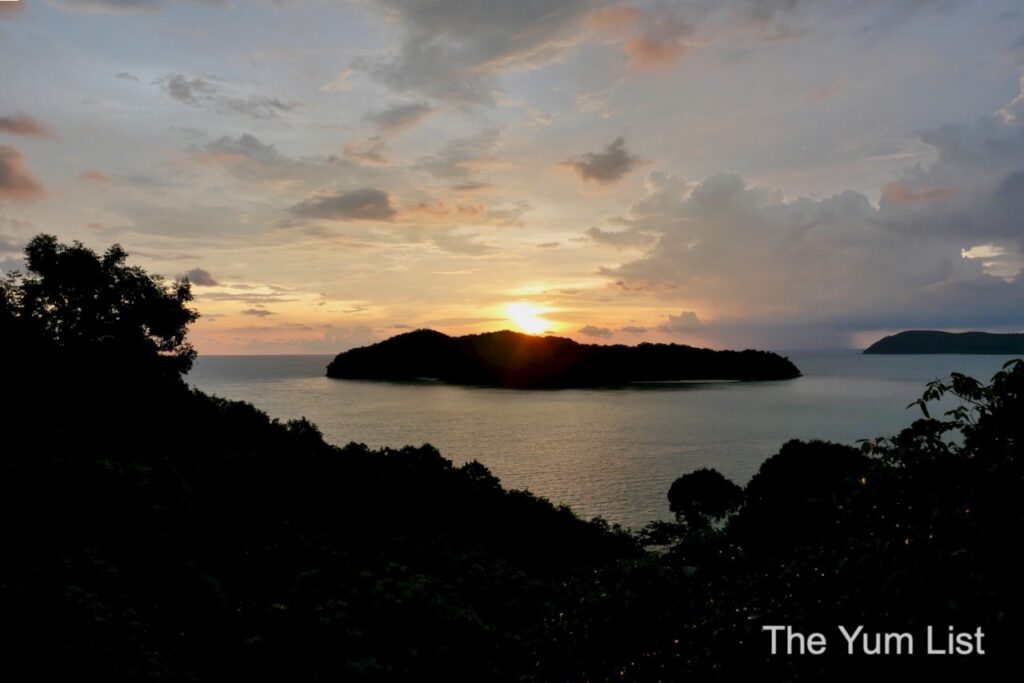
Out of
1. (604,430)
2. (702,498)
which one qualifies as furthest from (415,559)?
(604,430)

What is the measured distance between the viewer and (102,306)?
53750 millimetres

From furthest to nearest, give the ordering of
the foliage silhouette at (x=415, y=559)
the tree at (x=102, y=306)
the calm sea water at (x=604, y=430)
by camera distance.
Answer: the calm sea water at (x=604, y=430), the tree at (x=102, y=306), the foliage silhouette at (x=415, y=559)

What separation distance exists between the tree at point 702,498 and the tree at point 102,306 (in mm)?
45498

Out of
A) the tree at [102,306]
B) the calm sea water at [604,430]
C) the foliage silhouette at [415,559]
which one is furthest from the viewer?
the calm sea water at [604,430]

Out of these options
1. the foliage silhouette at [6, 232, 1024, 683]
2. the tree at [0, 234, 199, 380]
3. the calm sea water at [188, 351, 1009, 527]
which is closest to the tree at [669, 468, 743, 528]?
the calm sea water at [188, 351, 1009, 527]

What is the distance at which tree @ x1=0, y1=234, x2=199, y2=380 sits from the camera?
49.7m

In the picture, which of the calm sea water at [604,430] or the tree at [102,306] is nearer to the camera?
the tree at [102,306]

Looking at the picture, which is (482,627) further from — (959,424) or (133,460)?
(133,460)

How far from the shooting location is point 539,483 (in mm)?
→ 73000

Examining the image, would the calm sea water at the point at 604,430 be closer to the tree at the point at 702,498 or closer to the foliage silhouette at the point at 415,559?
the tree at the point at 702,498

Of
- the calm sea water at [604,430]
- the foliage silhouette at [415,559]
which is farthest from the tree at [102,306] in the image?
the calm sea water at [604,430]

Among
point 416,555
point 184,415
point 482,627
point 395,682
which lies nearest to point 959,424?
point 395,682

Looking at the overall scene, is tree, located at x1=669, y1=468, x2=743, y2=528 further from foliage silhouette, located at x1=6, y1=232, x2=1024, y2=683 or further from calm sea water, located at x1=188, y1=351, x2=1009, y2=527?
foliage silhouette, located at x1=6, y1=232, x2=1024, y2=683

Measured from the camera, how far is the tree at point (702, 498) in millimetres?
50438
